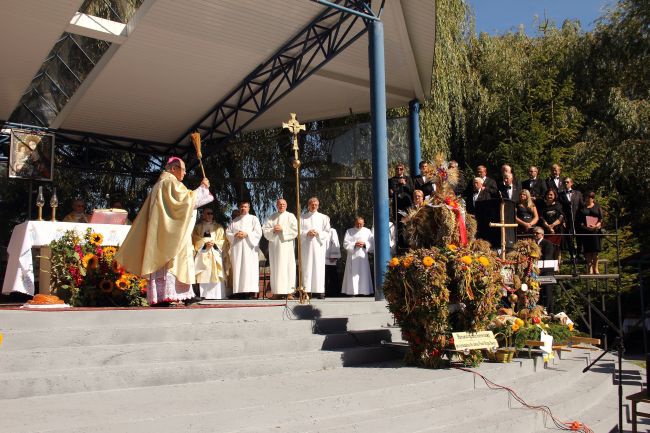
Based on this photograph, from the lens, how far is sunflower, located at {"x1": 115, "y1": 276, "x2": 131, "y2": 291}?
327 inches

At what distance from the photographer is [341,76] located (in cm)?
1352

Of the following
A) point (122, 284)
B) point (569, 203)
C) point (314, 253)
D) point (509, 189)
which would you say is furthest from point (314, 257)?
point (569, 203)

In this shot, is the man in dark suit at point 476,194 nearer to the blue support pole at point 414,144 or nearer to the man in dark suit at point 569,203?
the man in dark suit at point 569,203

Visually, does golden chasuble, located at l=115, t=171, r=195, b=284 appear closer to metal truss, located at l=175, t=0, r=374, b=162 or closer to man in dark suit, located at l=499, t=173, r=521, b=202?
metal truss, located at l=175, t=0, r=374, b=162

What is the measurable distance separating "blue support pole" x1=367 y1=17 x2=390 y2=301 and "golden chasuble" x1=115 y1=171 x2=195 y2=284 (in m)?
2.99

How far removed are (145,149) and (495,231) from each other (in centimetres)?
965

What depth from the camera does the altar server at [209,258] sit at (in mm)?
11366

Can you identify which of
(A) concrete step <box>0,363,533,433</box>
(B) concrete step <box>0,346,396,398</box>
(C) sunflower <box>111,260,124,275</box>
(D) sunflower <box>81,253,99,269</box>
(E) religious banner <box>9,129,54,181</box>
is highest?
(E) religious banner <box>9,129,54,181</box>

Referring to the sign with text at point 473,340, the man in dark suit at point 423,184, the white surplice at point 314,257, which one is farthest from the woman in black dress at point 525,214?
the sign with text at point 473,340

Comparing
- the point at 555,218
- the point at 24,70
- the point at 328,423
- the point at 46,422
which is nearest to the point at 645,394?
the point at 328,423

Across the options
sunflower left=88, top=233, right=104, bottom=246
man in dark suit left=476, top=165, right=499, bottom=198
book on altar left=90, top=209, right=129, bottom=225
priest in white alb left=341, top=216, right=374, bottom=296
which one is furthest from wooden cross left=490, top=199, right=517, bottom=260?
book on altar left=90, top=209, right=129, bottom=225

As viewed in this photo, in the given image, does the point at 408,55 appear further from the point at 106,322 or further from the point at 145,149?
the point at 106,322

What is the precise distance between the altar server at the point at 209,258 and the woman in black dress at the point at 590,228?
6503mm

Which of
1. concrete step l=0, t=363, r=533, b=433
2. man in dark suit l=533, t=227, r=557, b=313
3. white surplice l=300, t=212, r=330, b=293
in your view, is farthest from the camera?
white surplice l=300, t=212, r=330, b=293
